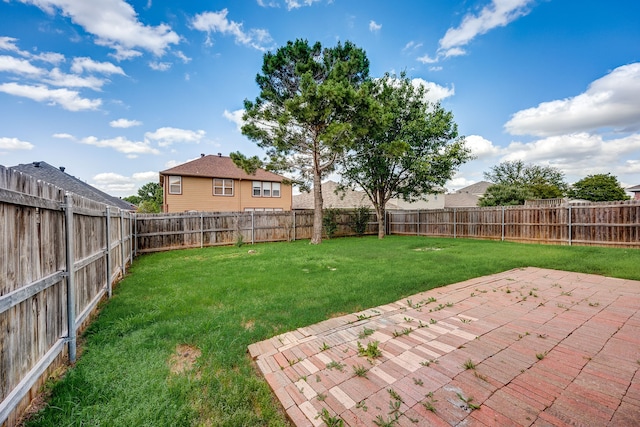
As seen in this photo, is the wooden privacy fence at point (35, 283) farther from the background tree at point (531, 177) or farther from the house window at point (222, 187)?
the background tree at point (531, 177)

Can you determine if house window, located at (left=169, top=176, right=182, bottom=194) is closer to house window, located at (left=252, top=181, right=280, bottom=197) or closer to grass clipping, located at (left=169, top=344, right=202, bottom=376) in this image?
house window, located at (left=252, top=181, right=280, bottom=197)

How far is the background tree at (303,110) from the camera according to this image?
391 inches

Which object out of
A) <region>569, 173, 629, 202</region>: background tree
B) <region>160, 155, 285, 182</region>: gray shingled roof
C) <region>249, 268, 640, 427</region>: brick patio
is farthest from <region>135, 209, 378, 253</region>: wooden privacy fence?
<region>569, 173, 629, 202</region>: background tree

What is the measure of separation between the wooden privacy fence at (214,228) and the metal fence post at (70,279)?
8.23 metres

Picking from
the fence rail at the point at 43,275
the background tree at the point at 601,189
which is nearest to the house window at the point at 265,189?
the fence rail at the point at 43,275

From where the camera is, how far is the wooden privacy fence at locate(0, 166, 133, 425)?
1570 millimetres

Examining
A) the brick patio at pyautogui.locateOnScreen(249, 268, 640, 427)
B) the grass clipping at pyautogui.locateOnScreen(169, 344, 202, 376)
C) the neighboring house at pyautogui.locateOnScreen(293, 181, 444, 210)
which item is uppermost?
the neighboring house at pyautogui.locateOnScreen(293, 181, 444, 210)

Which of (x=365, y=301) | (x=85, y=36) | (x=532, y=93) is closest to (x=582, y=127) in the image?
(x=532, y=93)

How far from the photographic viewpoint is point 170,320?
3.27 meters

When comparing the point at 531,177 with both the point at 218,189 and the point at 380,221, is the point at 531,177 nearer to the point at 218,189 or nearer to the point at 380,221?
the point at 380,221

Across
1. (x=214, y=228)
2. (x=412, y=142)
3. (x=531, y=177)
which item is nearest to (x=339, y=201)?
(x=412, y=142)

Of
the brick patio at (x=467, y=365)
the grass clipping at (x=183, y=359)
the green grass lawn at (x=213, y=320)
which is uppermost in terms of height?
the brick patio at (x=467, y=365)

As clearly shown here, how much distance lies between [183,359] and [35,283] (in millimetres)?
1289

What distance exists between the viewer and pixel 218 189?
1923cm
